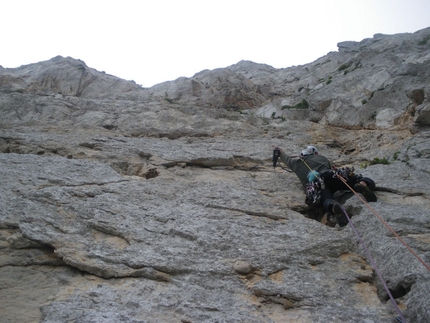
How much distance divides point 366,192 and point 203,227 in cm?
420

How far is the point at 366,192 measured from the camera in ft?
27.1

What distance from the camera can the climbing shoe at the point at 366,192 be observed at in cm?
819

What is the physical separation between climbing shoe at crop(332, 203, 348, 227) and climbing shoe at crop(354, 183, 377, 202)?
0.83 m

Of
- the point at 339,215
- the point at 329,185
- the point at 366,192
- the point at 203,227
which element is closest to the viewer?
the point at 203,227

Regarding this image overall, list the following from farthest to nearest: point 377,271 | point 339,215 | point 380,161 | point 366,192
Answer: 1. point 380,161
2. point 366,192
3. point 339,215
4. point 377,271

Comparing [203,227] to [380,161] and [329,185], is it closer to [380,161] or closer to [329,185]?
[329,185]

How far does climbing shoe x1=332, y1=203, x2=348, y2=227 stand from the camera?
7.77 m

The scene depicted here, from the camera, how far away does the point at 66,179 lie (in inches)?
356

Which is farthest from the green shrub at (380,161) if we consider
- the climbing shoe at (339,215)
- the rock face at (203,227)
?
the climbing shoe at (339,215)

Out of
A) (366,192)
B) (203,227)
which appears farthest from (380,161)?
(203,227)

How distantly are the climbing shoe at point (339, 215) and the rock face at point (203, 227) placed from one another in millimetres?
318

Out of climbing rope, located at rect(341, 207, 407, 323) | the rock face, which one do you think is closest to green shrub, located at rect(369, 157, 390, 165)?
the rock face

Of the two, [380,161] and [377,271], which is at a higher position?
[380,161]

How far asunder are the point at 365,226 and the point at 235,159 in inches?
230
